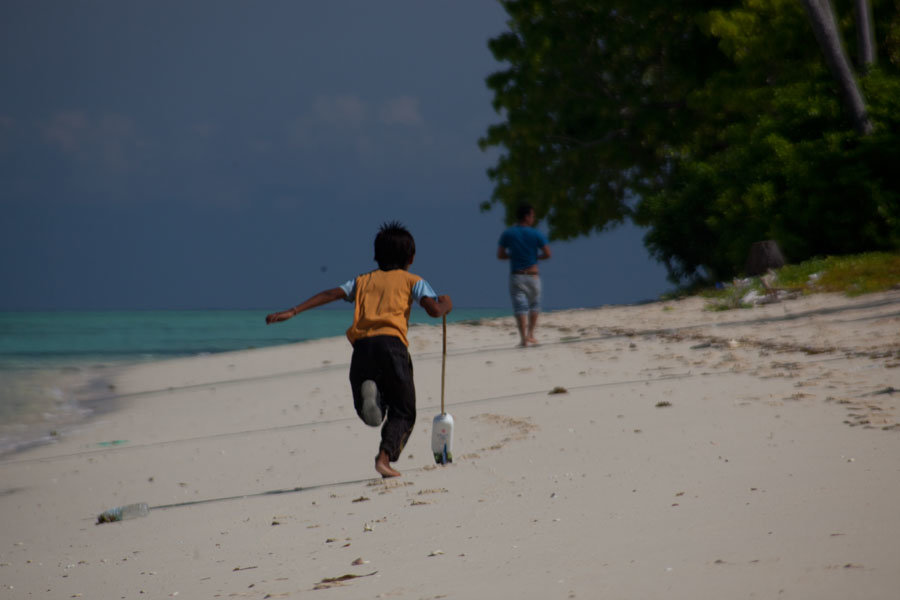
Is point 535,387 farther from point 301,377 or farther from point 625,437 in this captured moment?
point 301,377

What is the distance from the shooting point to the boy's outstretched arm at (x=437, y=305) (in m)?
5.02

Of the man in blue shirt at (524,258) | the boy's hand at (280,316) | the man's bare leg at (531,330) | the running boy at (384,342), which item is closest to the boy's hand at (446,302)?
the running boy at (384,342)

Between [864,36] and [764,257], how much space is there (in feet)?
A: 19.6

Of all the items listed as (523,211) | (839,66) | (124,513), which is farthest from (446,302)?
(839,66)

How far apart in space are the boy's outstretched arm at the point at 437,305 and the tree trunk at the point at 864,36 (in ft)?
55.9

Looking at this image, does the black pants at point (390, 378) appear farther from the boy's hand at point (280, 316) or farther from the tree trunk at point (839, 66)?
the tree trunk at point (839, 66)

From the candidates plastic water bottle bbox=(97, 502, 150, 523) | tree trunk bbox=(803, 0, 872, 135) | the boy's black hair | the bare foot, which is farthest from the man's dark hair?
tree trunk bbox=(803, 0, 872, 135)

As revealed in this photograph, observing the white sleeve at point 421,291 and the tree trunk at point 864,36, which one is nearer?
the white sleeve at point 421,291

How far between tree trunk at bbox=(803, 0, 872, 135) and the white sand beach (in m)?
9.12

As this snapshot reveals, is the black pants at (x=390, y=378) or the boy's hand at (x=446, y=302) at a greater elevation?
the boy's hand at (x=446, y=302)

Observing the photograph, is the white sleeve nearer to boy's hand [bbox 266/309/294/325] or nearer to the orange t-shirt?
the orange t-shirt

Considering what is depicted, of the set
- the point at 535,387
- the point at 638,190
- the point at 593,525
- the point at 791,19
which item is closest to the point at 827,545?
the point at 593,525

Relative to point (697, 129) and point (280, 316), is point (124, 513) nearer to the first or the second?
point (280, 316)

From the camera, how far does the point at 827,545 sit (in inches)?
112
